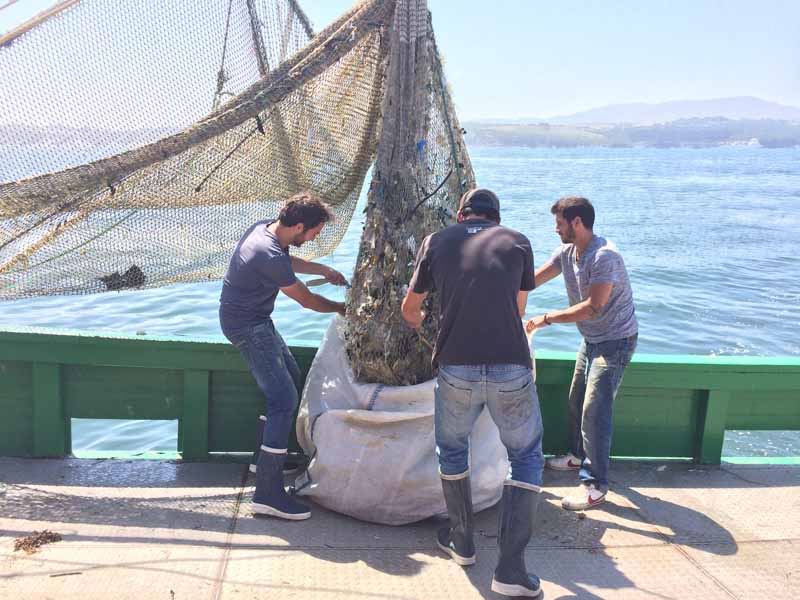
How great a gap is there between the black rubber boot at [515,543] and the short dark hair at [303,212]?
1.62 m

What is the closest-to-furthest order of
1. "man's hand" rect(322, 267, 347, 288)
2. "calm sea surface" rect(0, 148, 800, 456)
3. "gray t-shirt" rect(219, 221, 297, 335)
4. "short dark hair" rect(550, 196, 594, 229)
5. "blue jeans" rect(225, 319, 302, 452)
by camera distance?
1. "gray t-shirt" rect(219, 221, 297, 335)
2. "blue jeans" rect(225, 319, 302, 452)
3. "short dark hair" rect(550, 196, 594, 229)
4. "man's hand" rect(322, 267, 347, 288)
5. "calm sea surface" rect(0, 148, 800, 456)

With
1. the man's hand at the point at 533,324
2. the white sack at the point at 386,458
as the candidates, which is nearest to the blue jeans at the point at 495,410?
the white sack at the point at 386,458

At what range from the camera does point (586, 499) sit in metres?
4.18

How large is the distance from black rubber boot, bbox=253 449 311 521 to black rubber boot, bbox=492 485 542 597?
1.12 metres

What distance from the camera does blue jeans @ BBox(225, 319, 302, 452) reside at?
3.93 metres

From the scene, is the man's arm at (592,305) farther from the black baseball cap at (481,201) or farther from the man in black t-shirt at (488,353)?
the black baseball cap at (481,201)

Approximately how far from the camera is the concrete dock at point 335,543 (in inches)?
131

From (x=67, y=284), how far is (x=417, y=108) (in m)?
2.15

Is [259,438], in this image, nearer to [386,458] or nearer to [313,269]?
[386,458]

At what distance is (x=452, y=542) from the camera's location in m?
3.64

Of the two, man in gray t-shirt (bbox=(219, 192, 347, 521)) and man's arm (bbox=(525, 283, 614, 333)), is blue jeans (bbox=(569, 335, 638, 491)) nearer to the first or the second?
man's arm (bbox=(525, 283, 614, 333))

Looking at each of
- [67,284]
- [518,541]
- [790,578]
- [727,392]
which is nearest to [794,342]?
[727,392]

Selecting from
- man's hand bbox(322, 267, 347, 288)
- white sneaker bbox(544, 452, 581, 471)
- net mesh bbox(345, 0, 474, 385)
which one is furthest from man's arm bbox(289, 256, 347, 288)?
white sneaker bbox(544, 452, 581, 471)

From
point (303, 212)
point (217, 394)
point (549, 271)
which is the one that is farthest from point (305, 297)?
point (549, 271)
